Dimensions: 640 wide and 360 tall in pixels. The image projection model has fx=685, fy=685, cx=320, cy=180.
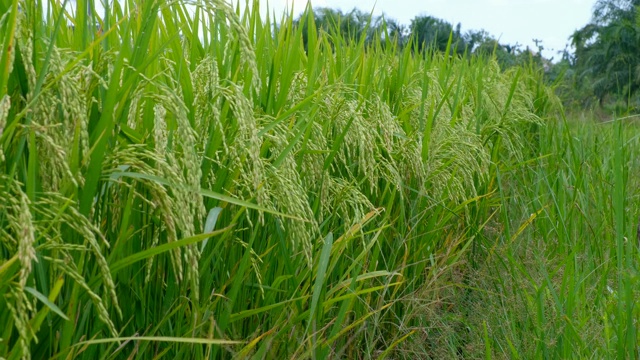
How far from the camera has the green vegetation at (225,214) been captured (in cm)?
112

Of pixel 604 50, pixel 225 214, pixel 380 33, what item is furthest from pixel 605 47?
pixel 225 214

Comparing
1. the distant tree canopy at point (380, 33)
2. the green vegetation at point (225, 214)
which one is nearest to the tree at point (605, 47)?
the distant tree canopy at point (380, 33)

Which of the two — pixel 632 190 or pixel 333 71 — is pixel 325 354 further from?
pixel 632 190

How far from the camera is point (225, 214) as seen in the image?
1.66 m

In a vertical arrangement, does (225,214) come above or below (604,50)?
below

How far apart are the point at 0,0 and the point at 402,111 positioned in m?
1.79

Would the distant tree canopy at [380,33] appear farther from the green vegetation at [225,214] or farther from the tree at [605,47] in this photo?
the tree at [605,47]

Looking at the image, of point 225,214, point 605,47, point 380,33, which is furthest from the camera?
point 605,47

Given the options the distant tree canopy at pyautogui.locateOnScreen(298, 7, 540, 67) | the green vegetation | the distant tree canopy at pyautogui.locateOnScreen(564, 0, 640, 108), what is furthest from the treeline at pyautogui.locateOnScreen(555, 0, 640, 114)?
the green vegetation

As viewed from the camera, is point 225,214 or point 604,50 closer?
point 225,214

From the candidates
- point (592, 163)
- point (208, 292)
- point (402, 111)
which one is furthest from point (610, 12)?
point (208, 292)

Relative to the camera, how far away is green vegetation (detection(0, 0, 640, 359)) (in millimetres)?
1123

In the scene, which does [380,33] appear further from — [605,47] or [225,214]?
[605,47]

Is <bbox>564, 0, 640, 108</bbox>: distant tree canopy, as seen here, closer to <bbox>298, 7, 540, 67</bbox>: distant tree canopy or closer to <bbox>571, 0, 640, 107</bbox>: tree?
<bbox>571, 0, 640, 107</bbox>: tree
